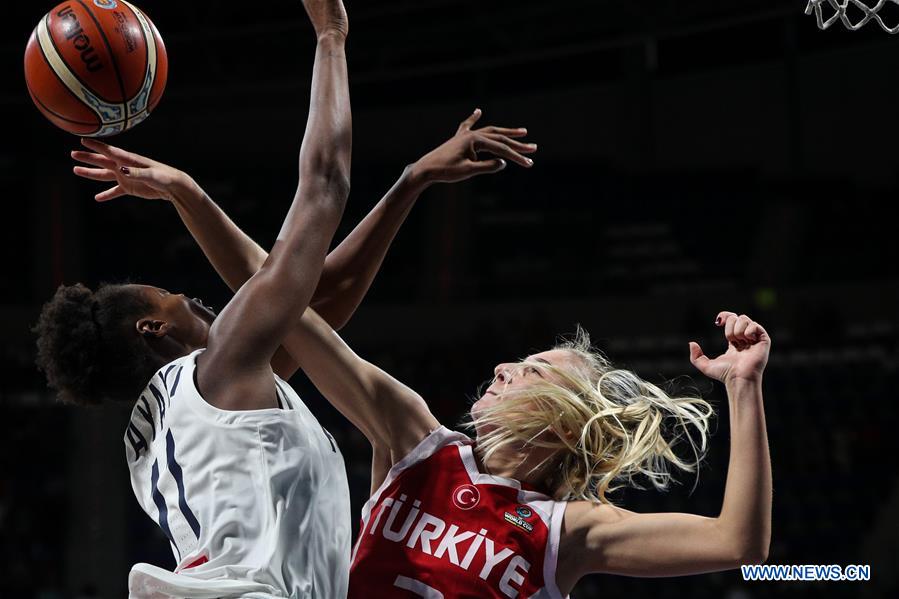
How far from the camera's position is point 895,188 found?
13711mm

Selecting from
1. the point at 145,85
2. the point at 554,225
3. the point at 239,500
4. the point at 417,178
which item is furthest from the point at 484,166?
the point at 554,225

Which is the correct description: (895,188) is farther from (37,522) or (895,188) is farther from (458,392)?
(37,522)

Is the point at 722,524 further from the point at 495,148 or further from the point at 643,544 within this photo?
the point at 495,148

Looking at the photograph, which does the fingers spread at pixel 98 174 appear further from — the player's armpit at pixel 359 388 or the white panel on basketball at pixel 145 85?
the player's armpit at pixel 359 388

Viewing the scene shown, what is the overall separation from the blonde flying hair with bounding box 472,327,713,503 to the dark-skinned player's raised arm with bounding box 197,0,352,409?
68 centimetres

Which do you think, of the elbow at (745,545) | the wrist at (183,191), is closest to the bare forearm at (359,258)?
the wrist at (183,191)

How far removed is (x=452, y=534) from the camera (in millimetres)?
2453

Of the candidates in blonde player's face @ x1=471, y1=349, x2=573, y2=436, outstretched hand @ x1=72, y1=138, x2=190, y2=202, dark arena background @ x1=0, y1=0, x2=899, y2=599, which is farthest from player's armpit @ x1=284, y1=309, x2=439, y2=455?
dark arena background @ x1=0, y1=0, x2=899, y2=599

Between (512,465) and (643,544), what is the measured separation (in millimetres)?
431

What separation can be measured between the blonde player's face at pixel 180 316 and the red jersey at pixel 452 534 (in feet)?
1.99

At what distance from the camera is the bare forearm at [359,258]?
2809mm

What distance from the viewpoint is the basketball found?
273cm

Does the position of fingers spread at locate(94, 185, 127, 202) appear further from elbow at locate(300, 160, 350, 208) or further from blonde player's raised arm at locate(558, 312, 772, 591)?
blonde player's raised arm at locate(558, 312, 772, 591)

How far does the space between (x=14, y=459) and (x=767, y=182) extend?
10110mm
